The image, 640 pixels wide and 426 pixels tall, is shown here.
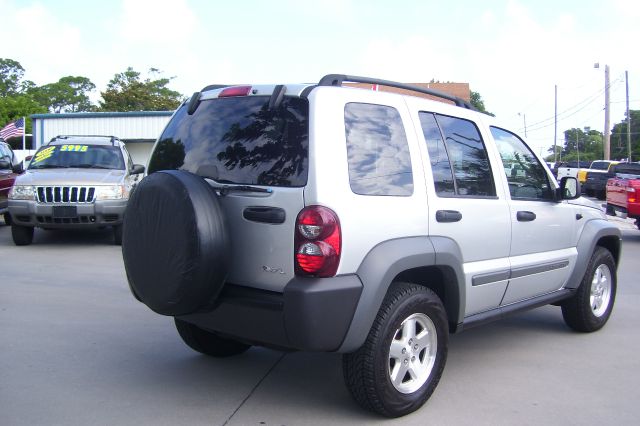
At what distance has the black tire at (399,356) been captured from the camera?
3.46 m

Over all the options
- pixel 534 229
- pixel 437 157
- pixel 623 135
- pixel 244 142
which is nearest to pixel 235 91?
pixel 244 142

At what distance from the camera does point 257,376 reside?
4.44 metres

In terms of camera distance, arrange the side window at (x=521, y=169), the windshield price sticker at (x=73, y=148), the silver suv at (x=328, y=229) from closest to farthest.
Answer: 1. the silver suv at (x=328, y=229)
2. the side window at (x=521, y=169)
3. the windshield price sticker at (x=73, y=148)

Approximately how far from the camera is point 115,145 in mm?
11344

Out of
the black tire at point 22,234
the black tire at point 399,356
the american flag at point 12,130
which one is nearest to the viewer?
the black tire at point 399,356

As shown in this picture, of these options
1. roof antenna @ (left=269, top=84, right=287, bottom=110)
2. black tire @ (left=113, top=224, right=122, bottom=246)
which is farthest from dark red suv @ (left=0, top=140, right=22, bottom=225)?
roof antenna @ (left=269, top=84, right=287, bottom=110)

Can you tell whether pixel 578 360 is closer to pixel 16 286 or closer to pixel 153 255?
pixel 153 255

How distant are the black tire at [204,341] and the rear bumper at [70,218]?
18.4ft

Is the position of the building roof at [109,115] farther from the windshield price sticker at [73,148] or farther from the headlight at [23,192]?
the headlight at [23,192]

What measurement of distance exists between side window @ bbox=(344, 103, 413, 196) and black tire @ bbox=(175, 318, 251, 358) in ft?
5.87

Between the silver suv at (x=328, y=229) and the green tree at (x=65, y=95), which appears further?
the green tree at (x=65, y=95)

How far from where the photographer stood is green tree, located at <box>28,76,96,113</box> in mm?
69750

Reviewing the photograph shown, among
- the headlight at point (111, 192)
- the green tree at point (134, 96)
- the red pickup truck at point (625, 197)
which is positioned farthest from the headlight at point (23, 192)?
the green tree at point (134, 96)

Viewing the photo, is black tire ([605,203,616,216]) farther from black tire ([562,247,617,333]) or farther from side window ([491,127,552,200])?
side window ([491,127,552,200])
